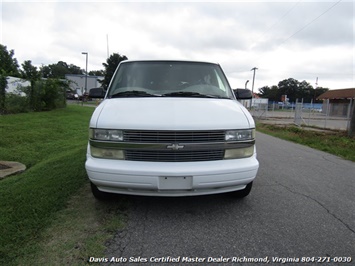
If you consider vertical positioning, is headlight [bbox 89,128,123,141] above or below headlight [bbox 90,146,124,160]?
above

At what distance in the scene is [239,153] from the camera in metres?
3.02

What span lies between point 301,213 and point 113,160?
7.73 ft

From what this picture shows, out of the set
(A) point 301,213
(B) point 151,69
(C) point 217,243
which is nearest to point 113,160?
(C) point 217,243

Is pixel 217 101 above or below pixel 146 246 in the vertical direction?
above

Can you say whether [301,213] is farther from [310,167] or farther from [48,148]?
[48,148]

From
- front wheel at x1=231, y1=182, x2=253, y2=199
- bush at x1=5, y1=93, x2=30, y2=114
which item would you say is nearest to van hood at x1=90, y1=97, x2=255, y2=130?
front wheel at x1=231, y1=182, x2=253, y2=199

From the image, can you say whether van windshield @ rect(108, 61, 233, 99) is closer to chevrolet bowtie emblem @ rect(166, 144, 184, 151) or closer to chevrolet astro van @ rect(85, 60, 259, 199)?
chevrolet astro van @ rect(85, 60, 259, 199)

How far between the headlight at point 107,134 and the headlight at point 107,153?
5.1 inches

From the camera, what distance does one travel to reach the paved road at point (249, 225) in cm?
245

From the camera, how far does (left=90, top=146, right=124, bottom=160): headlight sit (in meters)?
2.86

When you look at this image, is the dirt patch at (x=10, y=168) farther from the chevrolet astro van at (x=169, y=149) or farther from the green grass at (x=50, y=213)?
the chevrolet astro van at (x=169, y=149)

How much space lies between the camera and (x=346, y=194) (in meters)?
4.01

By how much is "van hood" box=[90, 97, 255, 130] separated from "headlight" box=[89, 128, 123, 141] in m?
0.05

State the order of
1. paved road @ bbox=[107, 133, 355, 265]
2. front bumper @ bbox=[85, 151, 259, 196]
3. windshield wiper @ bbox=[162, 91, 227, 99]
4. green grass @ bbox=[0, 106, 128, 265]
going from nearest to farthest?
green grass @ bbox=[0, 106, 128, 265] < paved road @ bbox=[107, 133, 355, 265] < front bumper @ bbox=[85, 151, 259, 196] < windshield wiper @ bbox=[162, 91, 227, 99]
